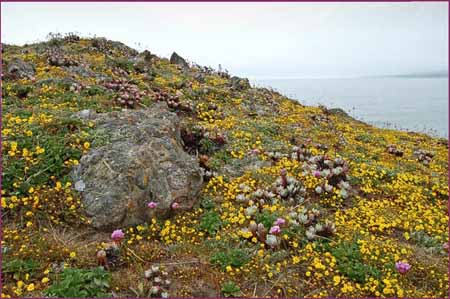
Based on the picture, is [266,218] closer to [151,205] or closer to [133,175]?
[151,205]

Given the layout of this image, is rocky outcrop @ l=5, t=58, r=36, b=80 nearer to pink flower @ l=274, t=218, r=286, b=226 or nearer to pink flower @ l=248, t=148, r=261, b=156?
pink flower @ l=248, t=148, r=261, b=156

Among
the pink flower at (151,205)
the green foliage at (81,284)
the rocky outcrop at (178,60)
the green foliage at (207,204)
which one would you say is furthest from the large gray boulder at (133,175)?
the rocky outcrop at (178,60)

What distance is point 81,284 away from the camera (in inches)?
189

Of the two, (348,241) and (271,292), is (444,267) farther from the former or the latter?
(271,292)

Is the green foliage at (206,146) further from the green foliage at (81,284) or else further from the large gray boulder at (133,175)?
the green foliage at (81,284)

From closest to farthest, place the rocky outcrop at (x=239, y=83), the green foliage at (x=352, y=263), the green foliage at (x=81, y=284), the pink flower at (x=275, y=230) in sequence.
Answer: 1. the green foliage at (x=81, y=284)
2. the green foliage at (x=352, y=263)
3. the pink flower at (x=275, y=230)
4. the rocky outcrop at (x=239, y=83)

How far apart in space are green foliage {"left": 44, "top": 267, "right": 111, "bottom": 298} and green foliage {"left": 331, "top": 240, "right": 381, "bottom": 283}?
303 cm

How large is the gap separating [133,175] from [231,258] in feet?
6.43

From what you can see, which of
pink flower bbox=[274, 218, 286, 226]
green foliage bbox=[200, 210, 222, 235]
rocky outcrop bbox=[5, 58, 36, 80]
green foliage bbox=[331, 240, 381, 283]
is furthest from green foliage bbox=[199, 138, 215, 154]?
rocky outcrop bbox=[5, 58, 36, 80]

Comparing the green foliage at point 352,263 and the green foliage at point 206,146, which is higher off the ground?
the green foliage at point 206,146

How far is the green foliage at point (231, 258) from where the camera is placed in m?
5.53

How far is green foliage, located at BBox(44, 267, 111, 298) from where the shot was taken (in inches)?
184

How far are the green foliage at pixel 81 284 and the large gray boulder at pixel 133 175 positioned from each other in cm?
103

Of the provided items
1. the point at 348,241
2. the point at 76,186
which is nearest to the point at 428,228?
the point at 348,241
